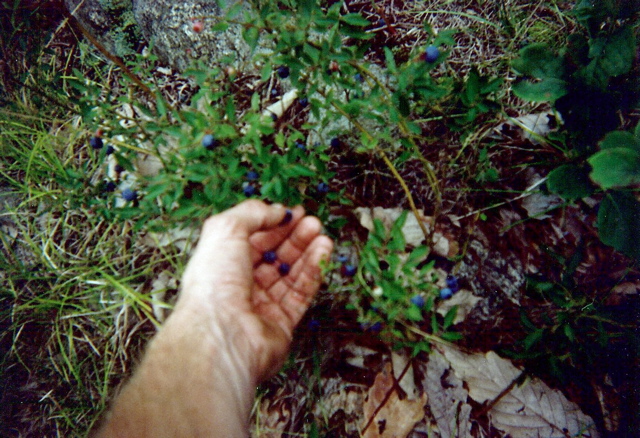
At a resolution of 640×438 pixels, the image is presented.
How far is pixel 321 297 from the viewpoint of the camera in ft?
6.65

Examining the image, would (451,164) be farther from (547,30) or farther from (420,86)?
(547,30)

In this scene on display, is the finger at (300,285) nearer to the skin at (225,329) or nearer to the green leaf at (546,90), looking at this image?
the skin at (225,329)

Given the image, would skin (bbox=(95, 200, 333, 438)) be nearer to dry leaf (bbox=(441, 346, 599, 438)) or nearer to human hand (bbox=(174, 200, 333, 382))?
human hand (bbox=(174, 200, 333, 382))

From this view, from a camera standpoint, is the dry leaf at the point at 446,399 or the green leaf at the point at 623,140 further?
the dry leaf at the point at 446,399

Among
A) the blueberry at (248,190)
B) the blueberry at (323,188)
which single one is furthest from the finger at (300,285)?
the blueberry at (248,190)

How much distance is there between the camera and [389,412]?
184cm

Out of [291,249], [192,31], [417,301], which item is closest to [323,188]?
[291,249]

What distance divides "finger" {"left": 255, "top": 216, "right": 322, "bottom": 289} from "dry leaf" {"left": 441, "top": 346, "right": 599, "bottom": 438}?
92 cm

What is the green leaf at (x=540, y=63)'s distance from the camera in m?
1.47

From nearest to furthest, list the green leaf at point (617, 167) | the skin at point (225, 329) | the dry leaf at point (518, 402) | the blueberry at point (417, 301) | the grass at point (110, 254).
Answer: the green leaf at point (617, 167)
the skin at point (225, 329)
the blueberry at point (417, 301)
the dry leaf at point (518, 402)
the grass at point (110, 254)

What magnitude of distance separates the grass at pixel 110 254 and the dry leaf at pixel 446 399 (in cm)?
39

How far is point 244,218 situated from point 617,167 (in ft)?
4.42

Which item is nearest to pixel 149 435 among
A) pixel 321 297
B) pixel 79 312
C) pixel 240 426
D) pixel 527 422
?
pixel 240 426

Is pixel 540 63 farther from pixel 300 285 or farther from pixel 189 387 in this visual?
pixel 189 387
